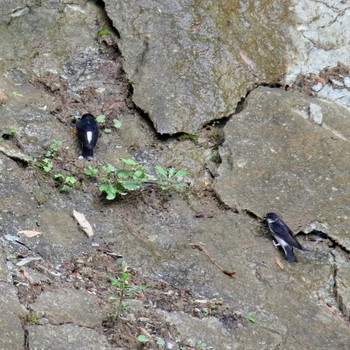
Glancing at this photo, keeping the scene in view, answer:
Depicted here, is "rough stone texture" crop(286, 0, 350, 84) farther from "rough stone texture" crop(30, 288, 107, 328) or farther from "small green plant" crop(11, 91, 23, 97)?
"rough stone texture" crop(30, 288, 107, 328)

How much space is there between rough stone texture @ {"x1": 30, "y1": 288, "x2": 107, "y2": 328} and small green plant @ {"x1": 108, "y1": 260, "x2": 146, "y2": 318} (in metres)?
0.14

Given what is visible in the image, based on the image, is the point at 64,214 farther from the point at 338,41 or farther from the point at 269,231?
the point at 338,41

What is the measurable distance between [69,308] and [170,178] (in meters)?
2.23

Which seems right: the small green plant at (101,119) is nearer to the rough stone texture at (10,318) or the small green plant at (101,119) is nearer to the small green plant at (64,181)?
the small green plant at (64,181)

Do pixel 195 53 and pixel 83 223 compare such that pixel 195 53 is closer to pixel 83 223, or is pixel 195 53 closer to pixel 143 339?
pixel 83 223

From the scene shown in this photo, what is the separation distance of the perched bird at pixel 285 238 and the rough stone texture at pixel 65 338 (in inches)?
85.7

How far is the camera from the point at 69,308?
232 inches

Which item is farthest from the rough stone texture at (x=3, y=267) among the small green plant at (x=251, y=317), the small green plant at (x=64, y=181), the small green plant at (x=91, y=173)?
the small green plant at (x=251, y=317)

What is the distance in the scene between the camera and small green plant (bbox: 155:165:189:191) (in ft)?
24.9

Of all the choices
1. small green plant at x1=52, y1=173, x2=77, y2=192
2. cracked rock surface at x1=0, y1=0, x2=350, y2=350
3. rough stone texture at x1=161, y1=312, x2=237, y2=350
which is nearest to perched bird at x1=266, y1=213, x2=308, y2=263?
cracked rock surface at x1=0, y1=0, x2=350, y2=350

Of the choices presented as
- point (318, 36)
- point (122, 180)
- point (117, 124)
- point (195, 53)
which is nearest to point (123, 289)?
point (122, 180)

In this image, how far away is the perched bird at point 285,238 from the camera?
282 inches

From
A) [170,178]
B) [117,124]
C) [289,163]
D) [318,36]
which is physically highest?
[318,36]

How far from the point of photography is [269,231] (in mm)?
7430
